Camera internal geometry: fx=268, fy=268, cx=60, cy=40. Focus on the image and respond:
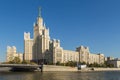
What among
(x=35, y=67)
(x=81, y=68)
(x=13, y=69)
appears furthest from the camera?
(x=81, y=68)

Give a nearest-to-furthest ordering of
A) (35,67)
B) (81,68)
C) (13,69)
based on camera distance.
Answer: (35,67)
(13,69)
(81,68)

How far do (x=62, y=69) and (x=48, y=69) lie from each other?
11.0 m

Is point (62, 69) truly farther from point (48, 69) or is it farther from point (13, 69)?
point (13, 69)

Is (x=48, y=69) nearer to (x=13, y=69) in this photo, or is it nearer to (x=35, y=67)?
(x=35, y=67)

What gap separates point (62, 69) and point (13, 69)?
30.5m

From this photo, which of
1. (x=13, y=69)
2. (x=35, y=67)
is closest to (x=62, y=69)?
(x=35, y=67)

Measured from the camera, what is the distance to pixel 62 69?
16262cm

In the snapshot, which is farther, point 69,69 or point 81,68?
point 81,68

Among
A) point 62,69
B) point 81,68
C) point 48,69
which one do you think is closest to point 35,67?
point 48,69

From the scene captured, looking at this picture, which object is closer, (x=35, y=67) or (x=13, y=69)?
(x=35, y=67)

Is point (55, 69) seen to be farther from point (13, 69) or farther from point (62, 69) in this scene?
point (13, 69)

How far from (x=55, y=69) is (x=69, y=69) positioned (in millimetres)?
9811

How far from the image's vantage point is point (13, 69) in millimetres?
166000

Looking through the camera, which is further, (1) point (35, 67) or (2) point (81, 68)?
(2) point (81, 68)
